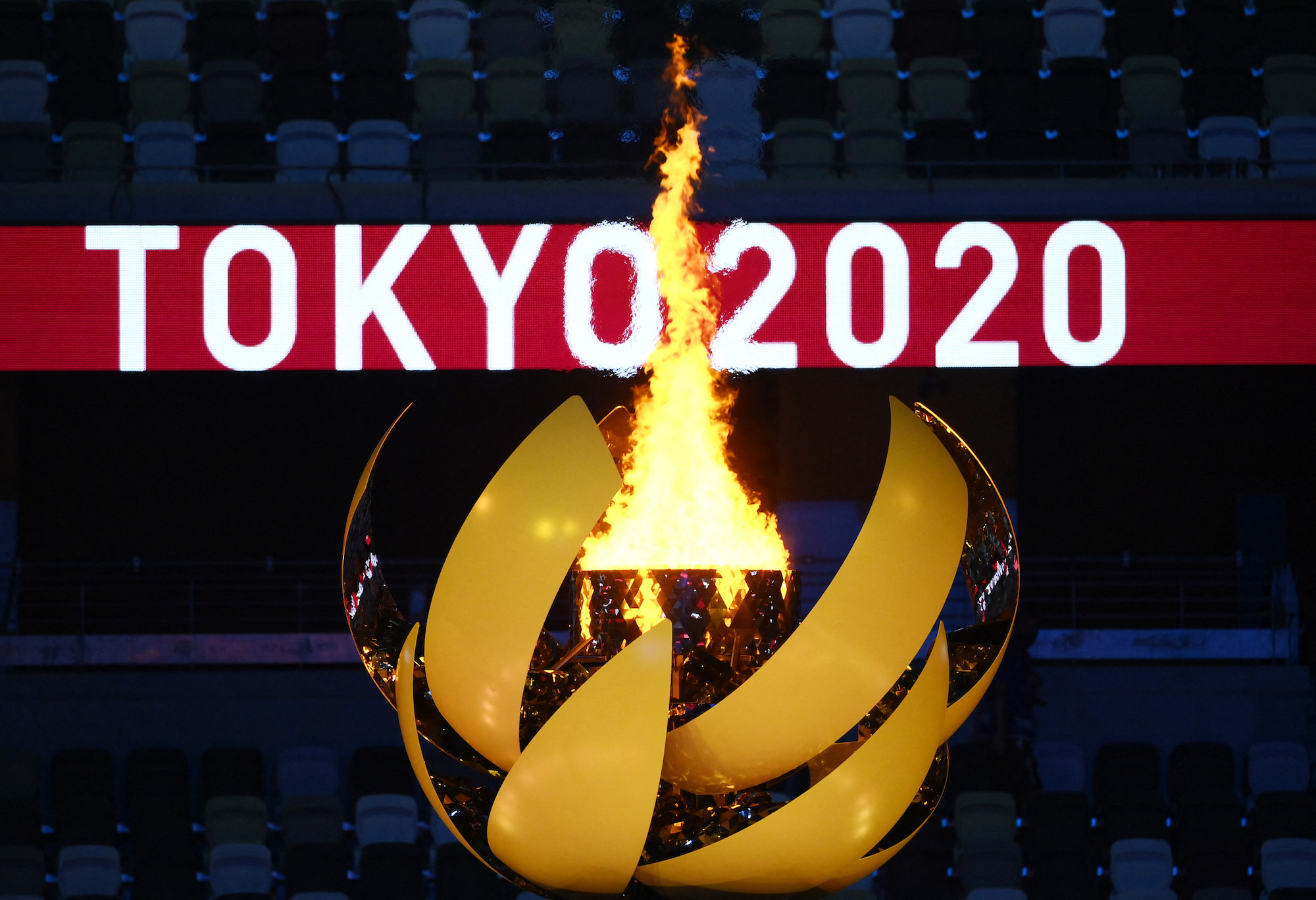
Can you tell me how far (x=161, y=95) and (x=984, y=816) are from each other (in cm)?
558

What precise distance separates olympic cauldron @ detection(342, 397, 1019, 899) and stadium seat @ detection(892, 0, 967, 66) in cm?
754

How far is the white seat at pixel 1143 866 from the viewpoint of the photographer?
653 centimetres

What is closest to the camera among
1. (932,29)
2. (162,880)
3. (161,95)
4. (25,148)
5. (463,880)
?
(463,880)

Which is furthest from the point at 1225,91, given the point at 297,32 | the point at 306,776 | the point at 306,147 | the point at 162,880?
the point at 162,880

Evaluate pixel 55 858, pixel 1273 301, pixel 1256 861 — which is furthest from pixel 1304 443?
pixel 55 858

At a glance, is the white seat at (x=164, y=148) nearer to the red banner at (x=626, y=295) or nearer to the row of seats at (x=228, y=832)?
the red banner at (x=626, y=295)

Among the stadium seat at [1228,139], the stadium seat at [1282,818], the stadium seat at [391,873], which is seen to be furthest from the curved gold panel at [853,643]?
the stadium seat at [1228,139]

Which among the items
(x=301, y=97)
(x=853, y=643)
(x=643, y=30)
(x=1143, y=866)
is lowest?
(x=1143, y=866)

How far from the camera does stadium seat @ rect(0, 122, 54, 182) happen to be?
8.27 meters

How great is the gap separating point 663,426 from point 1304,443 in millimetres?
7906

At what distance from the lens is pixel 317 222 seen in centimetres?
727

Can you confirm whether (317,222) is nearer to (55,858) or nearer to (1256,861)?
(55,858)

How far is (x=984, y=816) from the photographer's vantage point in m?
6.79

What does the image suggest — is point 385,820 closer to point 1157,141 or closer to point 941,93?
point 941,93
